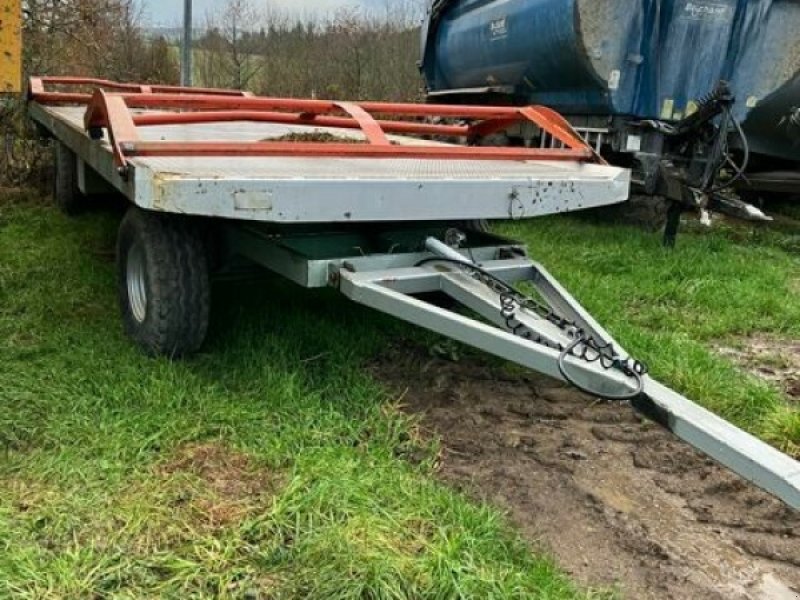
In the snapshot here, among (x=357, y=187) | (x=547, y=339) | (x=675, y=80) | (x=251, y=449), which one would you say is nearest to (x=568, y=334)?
(x=547, y=339)

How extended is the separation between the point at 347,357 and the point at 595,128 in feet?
13.9

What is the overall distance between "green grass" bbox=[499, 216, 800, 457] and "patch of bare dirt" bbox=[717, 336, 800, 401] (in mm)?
88

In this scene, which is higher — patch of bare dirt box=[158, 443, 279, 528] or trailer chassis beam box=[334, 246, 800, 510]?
trailer chassis beam box=[334, 246, 800, 510]

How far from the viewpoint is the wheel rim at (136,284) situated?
355cm

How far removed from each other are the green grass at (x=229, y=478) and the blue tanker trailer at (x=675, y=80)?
3450 millimetres

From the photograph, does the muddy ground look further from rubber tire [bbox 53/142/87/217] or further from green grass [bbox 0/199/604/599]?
rubber tire [bbox 53/142/87/217]

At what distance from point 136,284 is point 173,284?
0.47 meters

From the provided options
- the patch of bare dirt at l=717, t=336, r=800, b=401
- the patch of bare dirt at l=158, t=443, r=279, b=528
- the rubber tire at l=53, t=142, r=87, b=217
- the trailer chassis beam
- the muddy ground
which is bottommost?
the muddy ground

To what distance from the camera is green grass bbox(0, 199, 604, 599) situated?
2.09 meters

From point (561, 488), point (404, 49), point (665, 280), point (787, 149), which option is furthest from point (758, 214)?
point (404, 49)

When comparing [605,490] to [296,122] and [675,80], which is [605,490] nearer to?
[296,122]

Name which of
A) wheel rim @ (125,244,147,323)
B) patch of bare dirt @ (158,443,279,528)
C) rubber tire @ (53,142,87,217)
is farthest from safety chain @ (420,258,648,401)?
rubber tire @ (53,142,87,217)

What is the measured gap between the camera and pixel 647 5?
6.56 m

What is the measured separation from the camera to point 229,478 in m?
2.59
